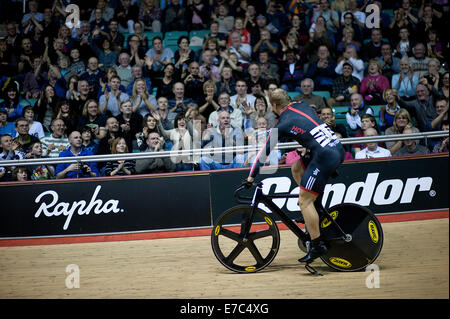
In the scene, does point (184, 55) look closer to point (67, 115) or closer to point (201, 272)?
point (67, 115)

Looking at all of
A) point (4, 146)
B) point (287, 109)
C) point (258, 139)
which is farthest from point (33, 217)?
point (287, 109)

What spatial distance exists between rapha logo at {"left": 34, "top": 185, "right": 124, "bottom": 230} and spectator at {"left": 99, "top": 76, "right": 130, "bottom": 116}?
92.9 inches

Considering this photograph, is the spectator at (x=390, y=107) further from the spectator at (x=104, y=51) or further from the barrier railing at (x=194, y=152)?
the spectator at (x=104, y=51)

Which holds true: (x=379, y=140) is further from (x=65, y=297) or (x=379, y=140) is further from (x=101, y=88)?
(x=101, y=88)

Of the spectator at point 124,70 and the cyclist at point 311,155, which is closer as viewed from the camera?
the cyclist at point 311,155

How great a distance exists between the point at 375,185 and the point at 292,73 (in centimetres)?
350

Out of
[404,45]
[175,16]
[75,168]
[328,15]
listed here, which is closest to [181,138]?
[75,168]

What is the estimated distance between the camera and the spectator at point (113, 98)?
9865 millimetres

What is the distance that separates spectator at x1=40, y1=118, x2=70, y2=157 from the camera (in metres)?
9.05

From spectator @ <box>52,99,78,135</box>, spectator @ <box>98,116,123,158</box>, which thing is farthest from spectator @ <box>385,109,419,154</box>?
spectator @ <box>52,99,78,135</box>

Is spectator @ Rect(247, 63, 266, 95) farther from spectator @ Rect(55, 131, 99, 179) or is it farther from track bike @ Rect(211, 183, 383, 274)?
track bike @ Rect(211, 183, 383, 274)

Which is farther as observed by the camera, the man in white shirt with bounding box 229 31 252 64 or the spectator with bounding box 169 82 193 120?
the man in white shirt with bounding box 229 31 252 64

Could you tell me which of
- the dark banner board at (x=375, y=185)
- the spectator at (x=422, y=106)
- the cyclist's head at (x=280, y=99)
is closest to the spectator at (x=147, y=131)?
the dark banner board at (x=375, y=185)

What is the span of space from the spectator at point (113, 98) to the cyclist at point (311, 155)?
16.7ft
